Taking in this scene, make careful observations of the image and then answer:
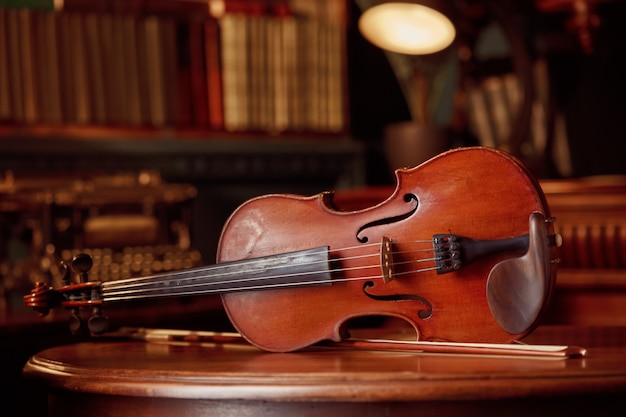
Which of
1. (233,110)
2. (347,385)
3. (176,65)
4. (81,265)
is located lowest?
(347,385)

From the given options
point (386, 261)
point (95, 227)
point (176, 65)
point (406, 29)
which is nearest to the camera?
point (386, 261)

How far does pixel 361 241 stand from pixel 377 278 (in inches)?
2.2

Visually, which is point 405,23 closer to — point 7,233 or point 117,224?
point 117,224

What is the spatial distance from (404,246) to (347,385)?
26 cm

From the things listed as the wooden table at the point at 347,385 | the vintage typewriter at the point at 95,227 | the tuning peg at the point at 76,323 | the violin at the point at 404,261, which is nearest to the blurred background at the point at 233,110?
the vintage typewriter at the point at 95,227

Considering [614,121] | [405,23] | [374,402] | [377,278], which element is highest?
[405,23]

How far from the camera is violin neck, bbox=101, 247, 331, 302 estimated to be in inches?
46.6

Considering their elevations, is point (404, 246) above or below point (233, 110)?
below

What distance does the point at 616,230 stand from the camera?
6.03ft

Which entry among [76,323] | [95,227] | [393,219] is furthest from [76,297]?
[95,227]

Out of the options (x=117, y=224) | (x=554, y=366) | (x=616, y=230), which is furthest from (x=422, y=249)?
(x=117, y=224)

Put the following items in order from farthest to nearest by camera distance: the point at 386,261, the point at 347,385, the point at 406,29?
the point at 406,29, the point at 386,261, the point at 347,385

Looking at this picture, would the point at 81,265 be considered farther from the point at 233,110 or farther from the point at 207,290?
the point at 233,110

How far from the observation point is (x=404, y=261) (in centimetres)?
114
